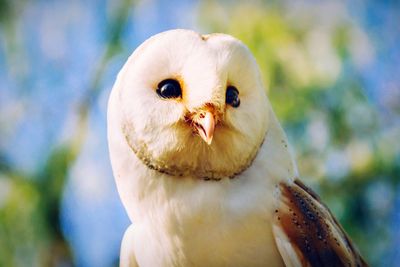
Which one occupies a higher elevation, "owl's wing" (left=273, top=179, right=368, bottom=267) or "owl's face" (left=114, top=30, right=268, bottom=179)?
"owl's face" (left=114, top=30, right=268, bottom=179)

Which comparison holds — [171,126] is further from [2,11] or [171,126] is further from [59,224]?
[2,11]

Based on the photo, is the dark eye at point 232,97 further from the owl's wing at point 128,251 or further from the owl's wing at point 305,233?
the owl's wing at point 128,251

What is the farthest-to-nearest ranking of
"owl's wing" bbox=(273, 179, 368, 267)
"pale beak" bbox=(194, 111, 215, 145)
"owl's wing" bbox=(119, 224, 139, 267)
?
"owl's wing" bbox=(119, 224, 139, 267) < "owl's wing" bbox=(273, 179, 368, 267) < "pale beak" bbox=(194, 111, 215, 145)

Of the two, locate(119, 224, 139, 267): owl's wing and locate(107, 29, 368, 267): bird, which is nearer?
locate(107, 29, 368, 267): bird

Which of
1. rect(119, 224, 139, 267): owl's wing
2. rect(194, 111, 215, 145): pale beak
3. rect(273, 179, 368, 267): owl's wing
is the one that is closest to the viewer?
rect(194, 111, 215, 145): pale beak

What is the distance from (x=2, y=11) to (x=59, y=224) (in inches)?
70.3

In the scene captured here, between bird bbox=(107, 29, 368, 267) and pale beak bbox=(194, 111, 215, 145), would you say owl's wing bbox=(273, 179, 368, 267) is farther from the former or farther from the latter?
A: pale beak bbox=(194, 111, 215, 145)

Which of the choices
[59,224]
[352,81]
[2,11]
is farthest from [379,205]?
[2,11]

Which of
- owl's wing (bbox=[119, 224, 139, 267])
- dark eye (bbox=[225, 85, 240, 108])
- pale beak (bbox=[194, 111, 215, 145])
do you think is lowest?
owl's wing (bbox=[119, 224, 139, 267])

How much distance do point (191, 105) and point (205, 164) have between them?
14 centimetres

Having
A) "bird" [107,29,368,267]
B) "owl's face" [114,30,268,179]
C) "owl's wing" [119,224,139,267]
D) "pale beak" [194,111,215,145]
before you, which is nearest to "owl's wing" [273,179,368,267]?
"bird" [107,29,368,267]

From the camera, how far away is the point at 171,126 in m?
1.18

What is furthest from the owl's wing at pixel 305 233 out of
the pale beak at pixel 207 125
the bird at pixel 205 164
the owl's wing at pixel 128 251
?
the owl's wing at pixel 128 251

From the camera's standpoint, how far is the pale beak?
43.2 inches
